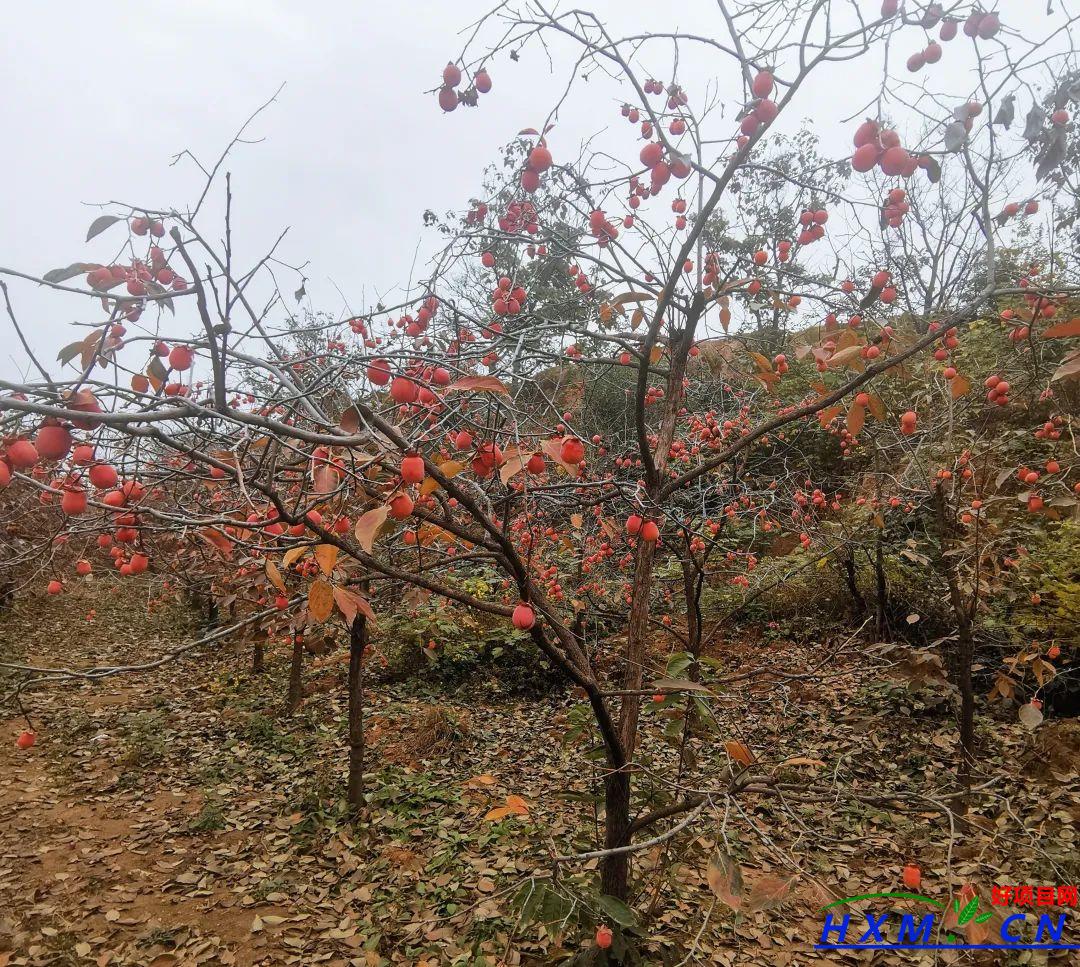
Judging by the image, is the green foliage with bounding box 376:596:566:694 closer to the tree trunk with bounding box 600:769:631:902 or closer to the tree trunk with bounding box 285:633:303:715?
the tree trunk with bounding box 285:633:303:715

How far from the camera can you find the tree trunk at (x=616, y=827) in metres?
1.95

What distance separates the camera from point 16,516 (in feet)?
18.4

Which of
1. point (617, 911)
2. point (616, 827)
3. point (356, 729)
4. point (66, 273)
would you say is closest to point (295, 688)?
point (356, 729)

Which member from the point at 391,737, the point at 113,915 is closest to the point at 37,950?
the point at 113,915

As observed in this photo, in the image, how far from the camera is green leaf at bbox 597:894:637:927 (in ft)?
5.60

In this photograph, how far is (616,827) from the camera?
1.96m

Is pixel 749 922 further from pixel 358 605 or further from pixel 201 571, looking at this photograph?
pixel 201 571

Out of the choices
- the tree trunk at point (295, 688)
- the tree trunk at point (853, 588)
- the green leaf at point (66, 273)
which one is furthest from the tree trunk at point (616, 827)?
the tree trunk at point (853, 588)

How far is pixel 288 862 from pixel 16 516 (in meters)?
4.58

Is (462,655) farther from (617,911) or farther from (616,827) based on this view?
(617,911)

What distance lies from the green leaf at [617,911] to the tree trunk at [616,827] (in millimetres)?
176

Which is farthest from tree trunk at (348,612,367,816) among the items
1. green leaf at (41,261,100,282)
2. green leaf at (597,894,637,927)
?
green leaf at (41,261,100,282)

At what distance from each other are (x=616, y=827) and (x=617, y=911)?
9.9 inches

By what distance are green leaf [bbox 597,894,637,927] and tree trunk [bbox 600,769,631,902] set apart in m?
0.18
